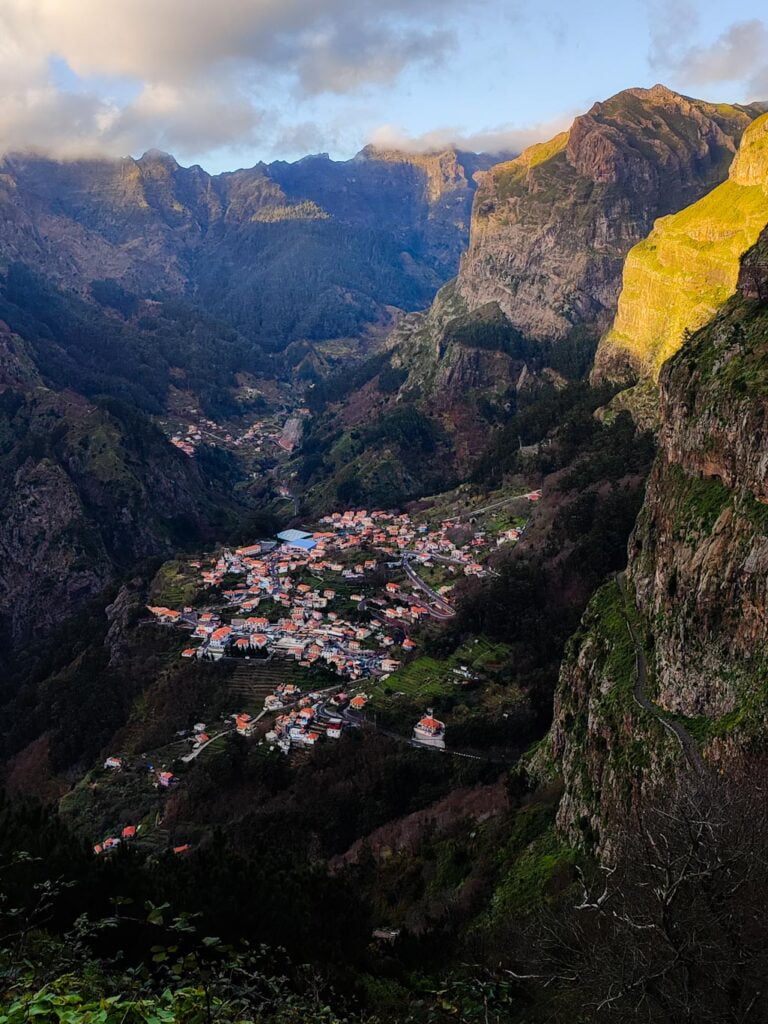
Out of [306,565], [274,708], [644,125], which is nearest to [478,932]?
[274,708]

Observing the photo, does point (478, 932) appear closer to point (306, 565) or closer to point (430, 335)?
point (306, 565)

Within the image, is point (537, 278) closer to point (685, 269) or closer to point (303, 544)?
point (685, 269)

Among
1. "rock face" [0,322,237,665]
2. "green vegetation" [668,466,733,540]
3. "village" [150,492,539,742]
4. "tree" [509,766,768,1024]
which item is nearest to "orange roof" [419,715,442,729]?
"village" [150,492,539,742]

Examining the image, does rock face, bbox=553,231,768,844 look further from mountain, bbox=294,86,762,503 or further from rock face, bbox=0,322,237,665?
mountain, bbox=294,86,762,503

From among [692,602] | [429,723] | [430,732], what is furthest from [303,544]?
[692,602]

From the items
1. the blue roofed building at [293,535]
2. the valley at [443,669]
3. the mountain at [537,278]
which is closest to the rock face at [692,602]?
the valley at [443,669]

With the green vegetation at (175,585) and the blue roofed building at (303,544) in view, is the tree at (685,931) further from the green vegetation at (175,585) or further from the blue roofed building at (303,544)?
the blue roofed building at (303,544)
